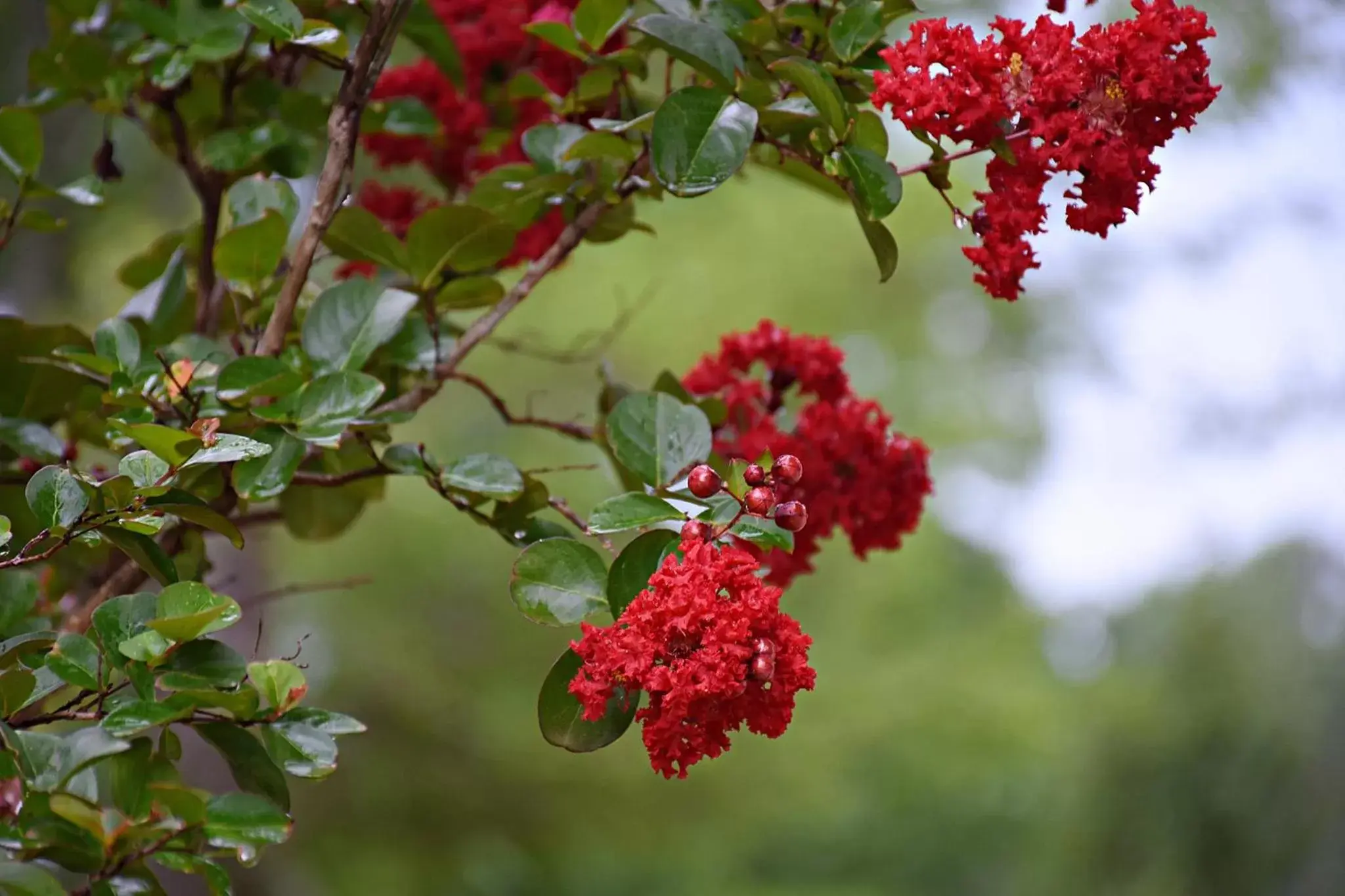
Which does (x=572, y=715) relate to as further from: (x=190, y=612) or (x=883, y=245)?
(x=883, y=245)

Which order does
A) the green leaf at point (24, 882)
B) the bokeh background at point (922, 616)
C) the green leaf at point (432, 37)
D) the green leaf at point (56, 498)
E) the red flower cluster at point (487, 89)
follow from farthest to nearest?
the bokeh background at point (922, 616)
the red flower cluster at point (487, 89)
the green leaf at point (432, 37)
the green leaf at point (56, 498)
the green leaf at point (24, 882)

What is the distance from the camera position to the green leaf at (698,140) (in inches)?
23.9

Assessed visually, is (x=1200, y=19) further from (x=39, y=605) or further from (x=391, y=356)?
(x=39, y=605)

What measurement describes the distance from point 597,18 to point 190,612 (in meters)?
0.43

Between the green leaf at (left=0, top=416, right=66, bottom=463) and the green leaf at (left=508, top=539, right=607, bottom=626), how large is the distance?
326mm

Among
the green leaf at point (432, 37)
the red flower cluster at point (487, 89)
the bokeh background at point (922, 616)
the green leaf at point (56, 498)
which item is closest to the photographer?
the green leaf at point (56, 498)

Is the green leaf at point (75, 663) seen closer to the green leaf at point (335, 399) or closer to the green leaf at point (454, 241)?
the green leaf at point (335, 399)

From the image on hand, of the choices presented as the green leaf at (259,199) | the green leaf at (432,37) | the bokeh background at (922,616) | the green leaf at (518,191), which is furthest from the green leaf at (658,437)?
the bokeh background at (922,616)

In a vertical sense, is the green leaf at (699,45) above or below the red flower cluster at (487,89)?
above

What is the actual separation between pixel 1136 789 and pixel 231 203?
2.27 metres

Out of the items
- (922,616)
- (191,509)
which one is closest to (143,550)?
(191,509)

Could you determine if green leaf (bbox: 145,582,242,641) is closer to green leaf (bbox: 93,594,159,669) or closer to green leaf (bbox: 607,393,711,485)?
green leaf (bbox: 93,594,159,669)

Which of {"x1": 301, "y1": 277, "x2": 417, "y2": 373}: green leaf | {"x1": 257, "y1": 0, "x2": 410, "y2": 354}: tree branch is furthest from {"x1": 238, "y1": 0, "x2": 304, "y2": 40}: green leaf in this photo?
{"x1": 301, "y1": 277, "x2": 417, "y2": 373}: green leaf

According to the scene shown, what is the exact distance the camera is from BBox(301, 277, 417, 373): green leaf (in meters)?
0.70
